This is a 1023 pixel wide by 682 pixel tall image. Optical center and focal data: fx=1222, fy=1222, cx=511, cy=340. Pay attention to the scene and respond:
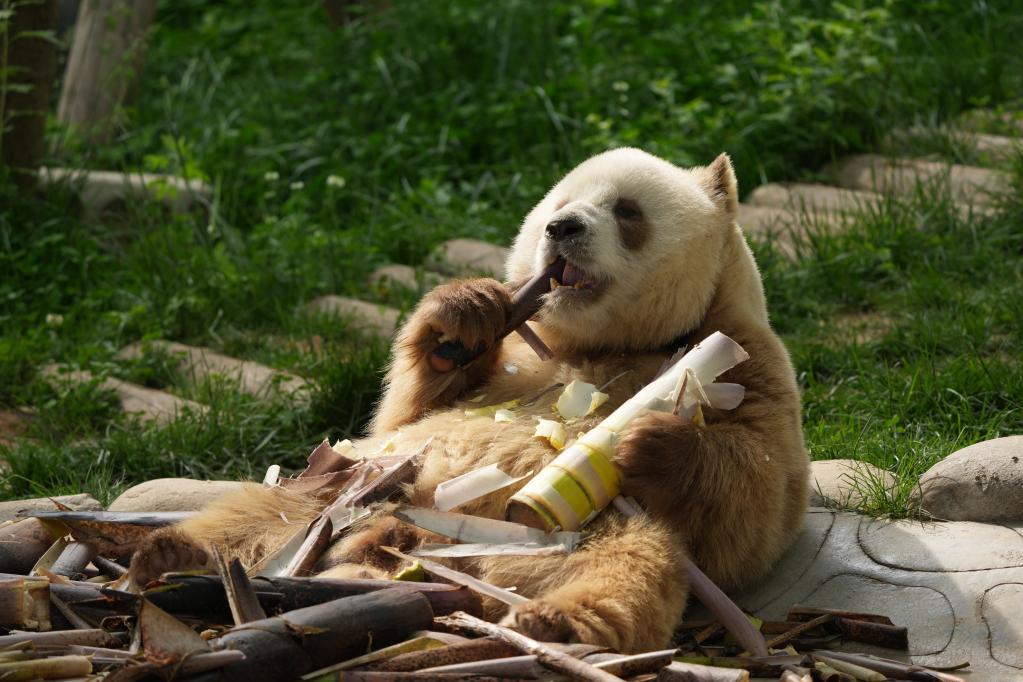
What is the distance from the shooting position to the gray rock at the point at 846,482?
4.73 meters

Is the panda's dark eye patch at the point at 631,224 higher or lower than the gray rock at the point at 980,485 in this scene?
higher

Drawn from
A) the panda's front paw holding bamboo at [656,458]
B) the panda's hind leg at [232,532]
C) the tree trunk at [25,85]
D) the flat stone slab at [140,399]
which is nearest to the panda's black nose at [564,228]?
the panda's front paw holding bamboo at [656,458]

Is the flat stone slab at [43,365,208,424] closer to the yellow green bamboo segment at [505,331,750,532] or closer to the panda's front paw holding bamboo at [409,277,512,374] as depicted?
the panda's front paw holding bamboo at [409,277,512,374]

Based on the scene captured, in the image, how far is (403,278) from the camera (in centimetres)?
797

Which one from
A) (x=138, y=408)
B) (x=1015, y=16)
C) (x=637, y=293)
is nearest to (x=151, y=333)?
(x=138, y=408)

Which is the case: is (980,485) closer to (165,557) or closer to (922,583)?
(922,583)

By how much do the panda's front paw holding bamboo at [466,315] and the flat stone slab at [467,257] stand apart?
3.01 meters

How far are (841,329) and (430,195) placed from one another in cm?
340

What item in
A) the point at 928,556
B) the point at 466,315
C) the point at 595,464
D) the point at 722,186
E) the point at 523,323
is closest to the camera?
the point at 595,464

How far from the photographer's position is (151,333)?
6996 mm

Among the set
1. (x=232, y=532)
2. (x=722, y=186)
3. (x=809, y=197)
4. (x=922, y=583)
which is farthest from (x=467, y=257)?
(x=922, y=583)

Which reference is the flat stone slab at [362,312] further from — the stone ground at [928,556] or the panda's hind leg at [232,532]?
the panda's hind leg at [232,532]

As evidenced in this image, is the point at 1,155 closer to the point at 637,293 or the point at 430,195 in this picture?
the point at 430,195

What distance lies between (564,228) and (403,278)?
372cm
